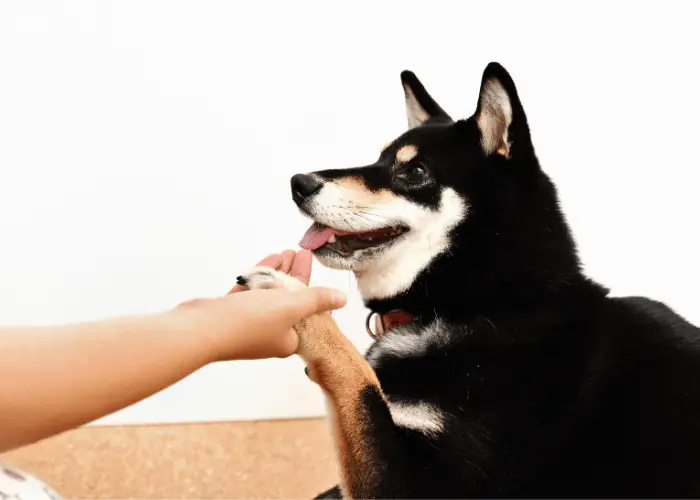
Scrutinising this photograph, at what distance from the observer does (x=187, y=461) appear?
1700 mm

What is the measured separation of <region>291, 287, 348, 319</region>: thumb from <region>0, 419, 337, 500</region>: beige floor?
979mm

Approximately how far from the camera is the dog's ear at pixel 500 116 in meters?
1.02

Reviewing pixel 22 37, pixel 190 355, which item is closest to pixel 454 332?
pixel 190 355

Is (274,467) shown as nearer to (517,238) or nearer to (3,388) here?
(517,238)

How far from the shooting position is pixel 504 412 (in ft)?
2.99

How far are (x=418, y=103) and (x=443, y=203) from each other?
14.0 inches

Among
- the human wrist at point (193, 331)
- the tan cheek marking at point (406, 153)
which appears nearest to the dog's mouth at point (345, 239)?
the tan cheek marking at point (406, 153)

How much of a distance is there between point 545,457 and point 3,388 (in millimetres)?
719

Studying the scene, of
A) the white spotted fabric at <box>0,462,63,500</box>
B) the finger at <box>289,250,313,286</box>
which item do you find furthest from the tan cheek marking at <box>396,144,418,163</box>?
the white spotted fabric at <box>0,462,63,500</box>

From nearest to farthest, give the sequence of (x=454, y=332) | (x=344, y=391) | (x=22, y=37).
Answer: (x=344, y=391), (x=454, y=332), (x=22, y=37)

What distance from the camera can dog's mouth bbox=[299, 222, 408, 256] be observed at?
110 centimetres

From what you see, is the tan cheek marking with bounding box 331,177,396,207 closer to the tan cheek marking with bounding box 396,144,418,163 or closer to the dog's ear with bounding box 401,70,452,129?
the tan cheek marking with bounding box 396,144,418,163

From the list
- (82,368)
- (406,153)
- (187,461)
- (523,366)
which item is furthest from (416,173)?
(187,461)

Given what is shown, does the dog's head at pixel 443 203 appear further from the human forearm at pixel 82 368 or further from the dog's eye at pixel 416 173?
the human forearm at pixel 82 368
